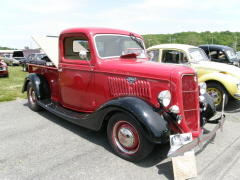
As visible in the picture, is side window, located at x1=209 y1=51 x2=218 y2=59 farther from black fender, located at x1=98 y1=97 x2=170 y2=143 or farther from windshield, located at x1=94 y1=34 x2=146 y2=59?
black fender, located at x1=98 y1=97 x2=170 y2=143

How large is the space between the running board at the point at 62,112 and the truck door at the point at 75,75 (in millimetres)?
147

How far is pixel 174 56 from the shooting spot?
6.45 meters

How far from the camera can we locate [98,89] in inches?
139

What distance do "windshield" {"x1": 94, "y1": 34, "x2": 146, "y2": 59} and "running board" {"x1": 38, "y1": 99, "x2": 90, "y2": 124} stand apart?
1181 millimetres

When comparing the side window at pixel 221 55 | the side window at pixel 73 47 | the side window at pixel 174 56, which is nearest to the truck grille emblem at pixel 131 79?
the side window at pixel 73 47

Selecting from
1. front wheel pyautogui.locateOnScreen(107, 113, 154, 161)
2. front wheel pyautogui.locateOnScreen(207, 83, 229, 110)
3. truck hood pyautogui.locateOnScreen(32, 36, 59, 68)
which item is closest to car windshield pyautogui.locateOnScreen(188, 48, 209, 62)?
front wheel pyautogui.locateOnScreen(207, 83, 229, 110)

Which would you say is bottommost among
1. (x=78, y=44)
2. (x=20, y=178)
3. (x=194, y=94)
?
(x=20, y=178)

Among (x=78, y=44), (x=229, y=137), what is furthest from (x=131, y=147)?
(x=78, y=44)

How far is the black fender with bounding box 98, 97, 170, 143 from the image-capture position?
2.49m

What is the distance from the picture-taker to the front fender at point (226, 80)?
5004 mm

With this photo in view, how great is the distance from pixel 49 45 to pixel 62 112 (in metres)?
2.23

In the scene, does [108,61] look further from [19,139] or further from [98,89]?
[19,139]

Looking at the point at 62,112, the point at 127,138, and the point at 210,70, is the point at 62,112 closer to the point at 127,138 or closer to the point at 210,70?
the point at 127,138

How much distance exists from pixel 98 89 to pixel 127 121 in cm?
101
